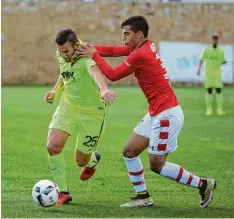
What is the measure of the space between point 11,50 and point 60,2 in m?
3.51

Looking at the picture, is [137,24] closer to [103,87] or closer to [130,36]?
[130,36]

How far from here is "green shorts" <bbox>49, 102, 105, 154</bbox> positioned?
1030 centimetres

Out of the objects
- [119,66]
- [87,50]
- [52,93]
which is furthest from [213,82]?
[119,66]

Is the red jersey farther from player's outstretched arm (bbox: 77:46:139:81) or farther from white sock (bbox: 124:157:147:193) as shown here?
white sock (bbox: 124:157:147:193)

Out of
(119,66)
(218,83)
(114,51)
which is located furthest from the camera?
(218,83)

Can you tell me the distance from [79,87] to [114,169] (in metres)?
3.03

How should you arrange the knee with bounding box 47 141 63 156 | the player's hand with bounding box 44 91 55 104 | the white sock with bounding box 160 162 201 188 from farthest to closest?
the player's hand with bounding box 44 91 55 104
the knee with bounding box 47 141 63 156
the white sock with bounding box 160 162 201 188

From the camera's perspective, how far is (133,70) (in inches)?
372

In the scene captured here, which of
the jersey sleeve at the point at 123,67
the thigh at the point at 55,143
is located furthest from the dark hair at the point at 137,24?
the thigh at the point at 55,143

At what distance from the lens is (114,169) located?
13117 millimetres

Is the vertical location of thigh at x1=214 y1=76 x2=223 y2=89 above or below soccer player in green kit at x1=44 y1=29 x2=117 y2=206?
below

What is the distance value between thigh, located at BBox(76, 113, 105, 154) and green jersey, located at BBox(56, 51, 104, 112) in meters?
0.11

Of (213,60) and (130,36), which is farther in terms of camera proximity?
(213,60)

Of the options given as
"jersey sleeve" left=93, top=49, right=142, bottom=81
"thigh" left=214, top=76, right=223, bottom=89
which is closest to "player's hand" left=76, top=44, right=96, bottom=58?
"jersey sleeve" left=93, top=49, right=142, bottom=81
